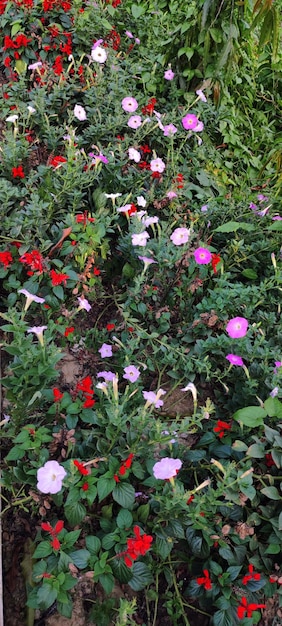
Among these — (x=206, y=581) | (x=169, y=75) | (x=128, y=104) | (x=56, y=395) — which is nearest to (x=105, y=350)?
(x=56, y=395)

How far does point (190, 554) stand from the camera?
5.47ft

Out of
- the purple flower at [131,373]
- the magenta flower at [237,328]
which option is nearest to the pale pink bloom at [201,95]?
the magenta flower at [237,328]

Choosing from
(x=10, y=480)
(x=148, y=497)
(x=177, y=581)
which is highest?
(x=10, y=480)

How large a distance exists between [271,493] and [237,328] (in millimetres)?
608

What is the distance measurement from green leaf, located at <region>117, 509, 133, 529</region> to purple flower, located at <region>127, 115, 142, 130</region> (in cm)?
190

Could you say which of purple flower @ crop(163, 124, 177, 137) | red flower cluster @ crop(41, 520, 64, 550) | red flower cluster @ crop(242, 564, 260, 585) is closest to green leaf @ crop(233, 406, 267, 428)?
red flower cluster @ crop(242, 564, 260, 585)

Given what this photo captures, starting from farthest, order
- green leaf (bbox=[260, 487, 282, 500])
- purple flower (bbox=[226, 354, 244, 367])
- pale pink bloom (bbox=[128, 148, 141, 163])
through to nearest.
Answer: pale pink bloom (bbox=[128, 148, 141, 163]) < purple flower (bbox=[226, 354, 244, 367]) < green leaf (bbox=[260, 487, 282, 500])

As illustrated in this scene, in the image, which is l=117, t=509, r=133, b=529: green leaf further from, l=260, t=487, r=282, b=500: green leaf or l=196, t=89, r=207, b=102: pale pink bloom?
l=196, t=89, r=207, b=102: pale pink bloom

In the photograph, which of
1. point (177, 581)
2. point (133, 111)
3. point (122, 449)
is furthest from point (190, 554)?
point (133, 111)

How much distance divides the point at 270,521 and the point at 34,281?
1205mm

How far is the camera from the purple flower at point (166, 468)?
1.47 m

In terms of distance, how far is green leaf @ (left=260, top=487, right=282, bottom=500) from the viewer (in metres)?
1.61

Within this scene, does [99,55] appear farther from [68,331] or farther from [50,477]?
[50,477]

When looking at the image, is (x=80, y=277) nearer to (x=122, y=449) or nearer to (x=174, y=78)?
(x=122, y=449)
